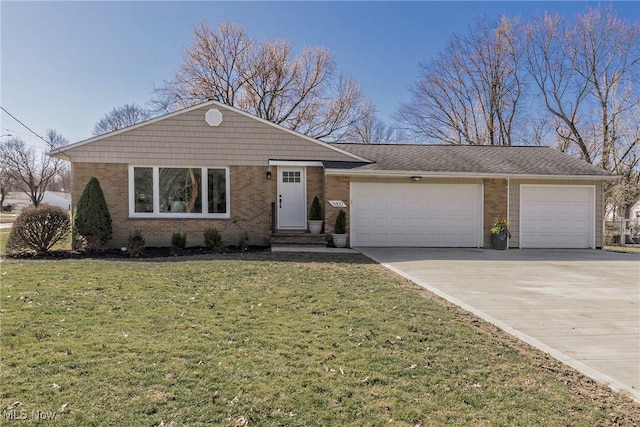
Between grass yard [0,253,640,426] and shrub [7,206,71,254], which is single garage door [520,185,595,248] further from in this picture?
shrub [7,206,71,254]

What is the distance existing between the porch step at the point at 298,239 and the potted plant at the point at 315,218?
347mm

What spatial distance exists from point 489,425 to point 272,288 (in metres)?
4.44

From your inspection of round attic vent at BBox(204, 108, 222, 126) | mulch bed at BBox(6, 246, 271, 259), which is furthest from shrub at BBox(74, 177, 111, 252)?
round attic vent at BBox(204, 108, 222, 126)

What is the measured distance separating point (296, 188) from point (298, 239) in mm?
1858

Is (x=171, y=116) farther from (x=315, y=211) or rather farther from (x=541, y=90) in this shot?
(x=541, y=90)

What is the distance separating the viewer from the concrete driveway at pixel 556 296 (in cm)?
405

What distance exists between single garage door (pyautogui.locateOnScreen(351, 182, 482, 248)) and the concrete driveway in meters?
1.15

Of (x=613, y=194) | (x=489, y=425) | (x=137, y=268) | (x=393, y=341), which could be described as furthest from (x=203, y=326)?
(x=613, y=194)

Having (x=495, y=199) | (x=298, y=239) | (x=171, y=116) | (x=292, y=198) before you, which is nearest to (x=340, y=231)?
(x=298, y=239)

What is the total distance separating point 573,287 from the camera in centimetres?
734

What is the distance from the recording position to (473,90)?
30000 millimetres

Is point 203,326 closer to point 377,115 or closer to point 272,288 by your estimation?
point 272,288

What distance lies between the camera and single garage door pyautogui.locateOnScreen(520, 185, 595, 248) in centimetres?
1361

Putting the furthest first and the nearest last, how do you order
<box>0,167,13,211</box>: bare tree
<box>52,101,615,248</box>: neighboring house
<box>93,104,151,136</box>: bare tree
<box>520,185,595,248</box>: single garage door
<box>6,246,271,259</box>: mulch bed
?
<box>0,167,13,211</box>: bare tree
<box>93,104,151,136</box>: bare tree
<box>520,185,595,248</box>: single garage door
<box>52,101,615,248</box>: neighboring house
<box>6,246,271,259</box>: mulch bed
